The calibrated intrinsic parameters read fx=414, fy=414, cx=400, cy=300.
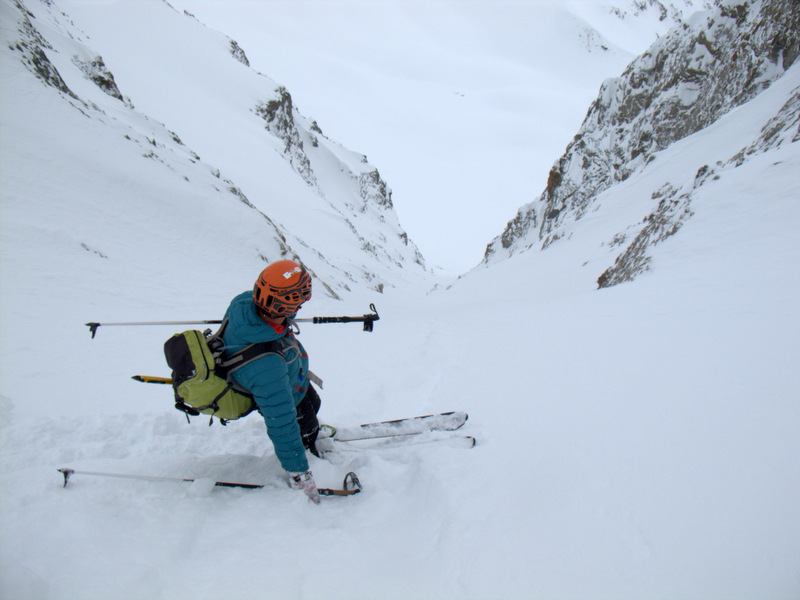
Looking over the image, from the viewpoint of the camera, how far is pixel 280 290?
317 centimetres

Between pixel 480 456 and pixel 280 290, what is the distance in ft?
7.17

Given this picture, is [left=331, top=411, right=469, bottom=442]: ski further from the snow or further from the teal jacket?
the teal jacket

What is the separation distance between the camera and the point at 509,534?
8.63ft

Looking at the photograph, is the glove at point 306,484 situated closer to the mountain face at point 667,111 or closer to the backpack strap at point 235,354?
the backpack strap at point 235,354

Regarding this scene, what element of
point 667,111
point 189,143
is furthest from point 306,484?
point 189,143

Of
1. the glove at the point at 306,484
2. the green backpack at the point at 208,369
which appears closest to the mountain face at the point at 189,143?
the green backpack at the point at 208,369

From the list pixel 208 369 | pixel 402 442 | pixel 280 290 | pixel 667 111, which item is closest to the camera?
pixel 208 369

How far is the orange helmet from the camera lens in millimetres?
3170

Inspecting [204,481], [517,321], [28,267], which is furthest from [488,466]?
[28,267]

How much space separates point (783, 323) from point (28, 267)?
1246 centimetres

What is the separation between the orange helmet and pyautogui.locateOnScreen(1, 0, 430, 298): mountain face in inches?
409

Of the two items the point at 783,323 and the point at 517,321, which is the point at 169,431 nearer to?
the point at 783,323

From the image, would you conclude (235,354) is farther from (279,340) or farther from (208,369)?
(279,340)

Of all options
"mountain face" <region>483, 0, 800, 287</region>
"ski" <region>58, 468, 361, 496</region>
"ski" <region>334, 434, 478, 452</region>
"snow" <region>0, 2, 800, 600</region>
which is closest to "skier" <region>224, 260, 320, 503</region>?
"ski" <region>58, 468, 361, 496</region>
